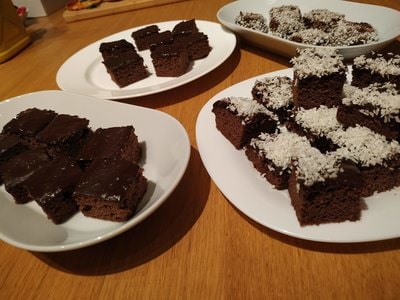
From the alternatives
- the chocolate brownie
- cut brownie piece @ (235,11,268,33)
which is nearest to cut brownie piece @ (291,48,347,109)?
cut brownie piece @ (235,11,268,33)

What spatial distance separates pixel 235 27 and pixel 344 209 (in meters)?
1.71

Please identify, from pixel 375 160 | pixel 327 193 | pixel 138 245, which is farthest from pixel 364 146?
pixel 138 245

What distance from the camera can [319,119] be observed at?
4.77ft

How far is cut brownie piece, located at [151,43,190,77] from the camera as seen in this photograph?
7.06 ft

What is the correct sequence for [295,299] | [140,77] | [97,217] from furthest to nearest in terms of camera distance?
[140,77] < [97,217] < [295,299]

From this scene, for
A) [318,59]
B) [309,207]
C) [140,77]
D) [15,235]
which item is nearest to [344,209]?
[309,207]

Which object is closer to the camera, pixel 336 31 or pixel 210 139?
pixel 210 139

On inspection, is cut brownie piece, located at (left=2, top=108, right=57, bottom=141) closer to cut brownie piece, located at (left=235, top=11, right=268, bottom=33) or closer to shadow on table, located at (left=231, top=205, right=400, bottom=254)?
shadow on table, located at (left=231, top=205, right=400, bottom=254)

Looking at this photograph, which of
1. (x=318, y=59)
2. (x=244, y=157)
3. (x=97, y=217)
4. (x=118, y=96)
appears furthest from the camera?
(x=118, y=96)

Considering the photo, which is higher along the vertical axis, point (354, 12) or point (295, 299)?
point (354, 12)

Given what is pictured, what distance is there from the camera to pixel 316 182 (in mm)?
1099

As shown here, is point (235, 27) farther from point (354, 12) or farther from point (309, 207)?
point (309, 207)

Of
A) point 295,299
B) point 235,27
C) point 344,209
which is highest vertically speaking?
point 235,27

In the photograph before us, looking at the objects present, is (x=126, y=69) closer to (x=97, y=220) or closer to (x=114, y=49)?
(x=114, y=49)
